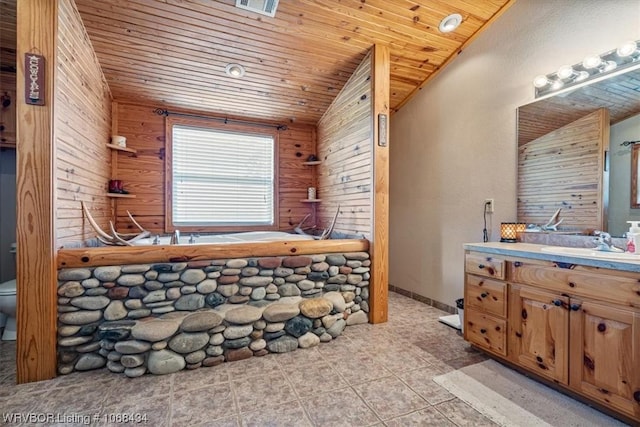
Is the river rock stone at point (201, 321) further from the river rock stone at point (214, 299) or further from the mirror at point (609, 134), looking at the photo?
the mirror at point (609, 134)

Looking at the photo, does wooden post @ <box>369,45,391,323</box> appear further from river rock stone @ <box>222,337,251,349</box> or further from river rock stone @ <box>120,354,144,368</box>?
river rock stone @ <box>120,354,144,368</box>

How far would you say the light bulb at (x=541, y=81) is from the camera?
2389mm

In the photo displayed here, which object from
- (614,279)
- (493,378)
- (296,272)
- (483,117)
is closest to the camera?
(614,279)

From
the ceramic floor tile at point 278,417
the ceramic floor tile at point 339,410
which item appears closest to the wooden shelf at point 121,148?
the ceramic floor tile at point 278,417

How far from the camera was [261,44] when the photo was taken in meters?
2.79

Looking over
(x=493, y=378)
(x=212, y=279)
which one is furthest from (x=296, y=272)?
(x=493, y=378)

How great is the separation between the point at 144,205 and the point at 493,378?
12.5ft

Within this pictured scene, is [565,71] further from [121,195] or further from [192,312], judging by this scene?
[121,195]

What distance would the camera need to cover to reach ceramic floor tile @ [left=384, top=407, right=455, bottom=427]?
59.3 inches

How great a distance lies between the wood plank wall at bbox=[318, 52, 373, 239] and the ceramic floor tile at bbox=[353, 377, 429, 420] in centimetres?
139

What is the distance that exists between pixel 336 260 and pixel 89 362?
198 cm

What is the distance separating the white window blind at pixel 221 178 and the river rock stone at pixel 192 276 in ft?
5.45

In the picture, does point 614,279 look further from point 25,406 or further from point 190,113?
point 190,113

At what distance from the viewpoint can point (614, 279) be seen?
1.48m
